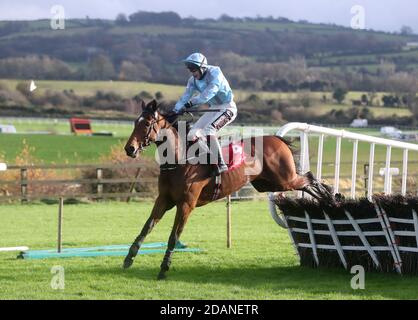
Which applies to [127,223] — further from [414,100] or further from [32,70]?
[32,70]

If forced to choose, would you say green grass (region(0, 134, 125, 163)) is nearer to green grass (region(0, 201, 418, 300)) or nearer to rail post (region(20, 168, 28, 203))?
rail post (region(20, 168, 28, 203))

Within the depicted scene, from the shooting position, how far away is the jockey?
37.2 ft

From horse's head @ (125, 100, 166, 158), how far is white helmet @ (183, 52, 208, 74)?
0.76m

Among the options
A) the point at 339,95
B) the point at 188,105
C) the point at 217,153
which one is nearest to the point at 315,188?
the point at 217,153

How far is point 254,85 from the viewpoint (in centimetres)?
7219

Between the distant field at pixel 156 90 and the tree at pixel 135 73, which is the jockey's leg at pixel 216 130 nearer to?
the distant field at pixel 156 90

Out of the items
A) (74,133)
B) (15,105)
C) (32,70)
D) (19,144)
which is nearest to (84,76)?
(32,70)

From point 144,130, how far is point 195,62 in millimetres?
1185

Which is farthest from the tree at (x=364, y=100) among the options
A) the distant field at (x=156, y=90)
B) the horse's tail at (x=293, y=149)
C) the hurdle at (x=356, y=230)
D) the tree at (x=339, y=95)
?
the hurdle at (x=356, y=230)

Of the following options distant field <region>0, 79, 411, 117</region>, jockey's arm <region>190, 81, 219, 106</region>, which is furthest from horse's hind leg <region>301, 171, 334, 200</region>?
distant field <region>0, 79, 411, 117</region>

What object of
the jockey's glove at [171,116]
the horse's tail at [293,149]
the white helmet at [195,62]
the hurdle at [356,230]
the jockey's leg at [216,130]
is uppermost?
the white helmet at [195,62]

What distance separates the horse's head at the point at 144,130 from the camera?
427 inches

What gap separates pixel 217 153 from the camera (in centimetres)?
1150

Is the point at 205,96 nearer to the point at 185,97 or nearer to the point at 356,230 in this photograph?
the point at 185,97
